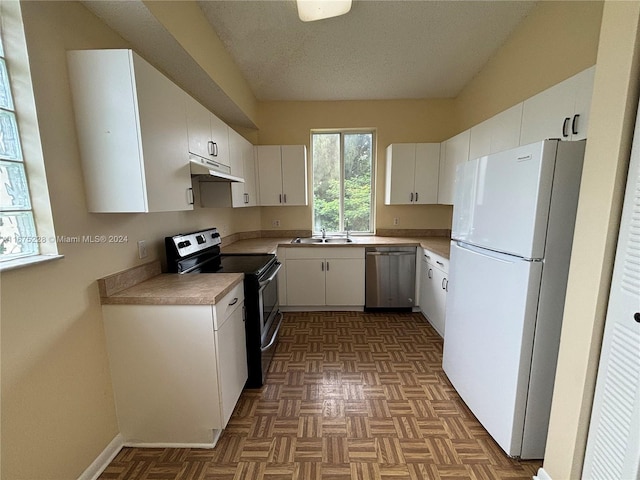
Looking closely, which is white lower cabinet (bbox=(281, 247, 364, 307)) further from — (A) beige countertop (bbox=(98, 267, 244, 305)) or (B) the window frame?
(A) beige countertop (bbox=(98, 267, 244, 305))

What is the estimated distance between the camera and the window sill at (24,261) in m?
0.96

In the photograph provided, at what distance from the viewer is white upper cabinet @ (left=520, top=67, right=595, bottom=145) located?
1.44 metres

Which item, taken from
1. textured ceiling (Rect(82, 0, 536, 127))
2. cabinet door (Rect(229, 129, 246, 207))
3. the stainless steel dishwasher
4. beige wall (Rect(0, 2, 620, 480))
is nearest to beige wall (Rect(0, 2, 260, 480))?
beige wall (Rect(0, 2, 620, 480))

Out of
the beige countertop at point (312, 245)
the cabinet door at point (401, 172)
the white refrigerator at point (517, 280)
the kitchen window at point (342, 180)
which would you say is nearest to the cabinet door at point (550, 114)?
the white refrigerator at point (517, 280)

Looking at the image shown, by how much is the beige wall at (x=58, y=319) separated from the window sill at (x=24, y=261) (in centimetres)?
3

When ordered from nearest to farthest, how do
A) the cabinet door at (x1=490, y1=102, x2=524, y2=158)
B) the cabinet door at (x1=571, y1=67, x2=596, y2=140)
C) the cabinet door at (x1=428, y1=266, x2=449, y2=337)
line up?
the cabinet door at (x1=571, y1=67, x2=596, y2=140), the cabinet door at (x1=490, y1=102, x2=524, y2=158), the cabinet door at (x1=428, y1=266, x2=449, y2=337)

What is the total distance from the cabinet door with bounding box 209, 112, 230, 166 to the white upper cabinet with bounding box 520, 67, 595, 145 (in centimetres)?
230

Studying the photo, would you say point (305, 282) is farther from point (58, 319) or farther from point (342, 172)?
point (58, 319)

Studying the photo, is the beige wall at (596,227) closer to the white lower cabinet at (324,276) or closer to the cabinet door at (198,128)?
the cabinet door at (198,128)

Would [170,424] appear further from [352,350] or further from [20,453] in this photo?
[352,350]

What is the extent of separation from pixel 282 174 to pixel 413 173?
65.1 inches

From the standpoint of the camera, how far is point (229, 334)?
1581 millimetres

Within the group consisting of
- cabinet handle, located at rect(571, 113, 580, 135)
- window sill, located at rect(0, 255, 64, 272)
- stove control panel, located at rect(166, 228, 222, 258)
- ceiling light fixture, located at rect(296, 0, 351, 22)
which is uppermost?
ceiling light fixture, located at rect(296, 0, 351, 22)

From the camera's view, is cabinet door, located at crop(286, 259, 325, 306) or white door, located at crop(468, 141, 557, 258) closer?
white door, located at crop(468, 141, 557, 258)
